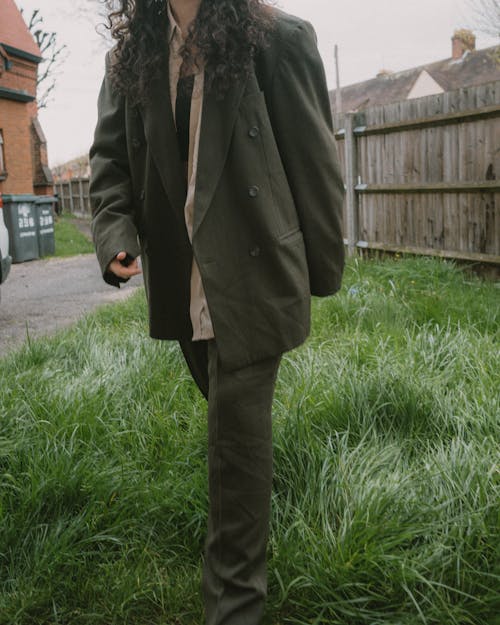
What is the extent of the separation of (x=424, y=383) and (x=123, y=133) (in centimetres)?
182

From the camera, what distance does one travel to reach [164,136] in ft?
6.75

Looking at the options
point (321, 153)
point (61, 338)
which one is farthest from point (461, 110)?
point (321, 153)

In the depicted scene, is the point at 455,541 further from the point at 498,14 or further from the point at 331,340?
the point at 498,14

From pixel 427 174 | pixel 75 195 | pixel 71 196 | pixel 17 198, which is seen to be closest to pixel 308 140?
pixel 427 174

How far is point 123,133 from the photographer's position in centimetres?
228

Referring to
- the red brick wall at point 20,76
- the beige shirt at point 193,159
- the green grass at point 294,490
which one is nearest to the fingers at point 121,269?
the beige shirt at point 193,159

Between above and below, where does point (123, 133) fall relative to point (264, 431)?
above

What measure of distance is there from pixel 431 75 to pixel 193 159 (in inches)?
1658

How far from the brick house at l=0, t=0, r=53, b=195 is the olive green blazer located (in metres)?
15.0

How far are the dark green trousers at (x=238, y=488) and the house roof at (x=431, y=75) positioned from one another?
37.8 meters

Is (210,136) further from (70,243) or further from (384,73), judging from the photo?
(384,73)

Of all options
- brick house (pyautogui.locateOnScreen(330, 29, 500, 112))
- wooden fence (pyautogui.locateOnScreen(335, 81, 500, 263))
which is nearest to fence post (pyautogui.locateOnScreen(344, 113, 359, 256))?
wooden fence (pyautogui.locateOnScreen(335, 81, 500, 263))

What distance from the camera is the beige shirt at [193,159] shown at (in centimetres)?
203

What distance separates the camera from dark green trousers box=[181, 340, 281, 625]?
6.56 feet
